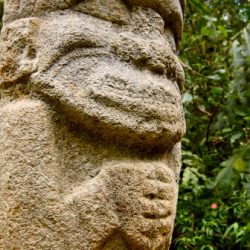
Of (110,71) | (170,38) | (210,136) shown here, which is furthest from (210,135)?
(110,71)

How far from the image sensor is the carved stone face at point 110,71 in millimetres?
1203

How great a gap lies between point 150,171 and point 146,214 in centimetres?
11

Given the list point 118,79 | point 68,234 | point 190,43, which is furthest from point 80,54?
point 190,43

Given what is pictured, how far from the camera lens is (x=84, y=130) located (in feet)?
4.08

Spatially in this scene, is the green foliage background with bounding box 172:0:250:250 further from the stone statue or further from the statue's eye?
the stone statue

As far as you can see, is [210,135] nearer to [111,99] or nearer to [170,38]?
[170,38]

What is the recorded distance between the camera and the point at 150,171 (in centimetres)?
125

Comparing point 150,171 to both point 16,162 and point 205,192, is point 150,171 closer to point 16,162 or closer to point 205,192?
point 16,162

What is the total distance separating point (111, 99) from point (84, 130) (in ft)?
0.37

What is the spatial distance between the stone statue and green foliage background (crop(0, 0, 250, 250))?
76cm

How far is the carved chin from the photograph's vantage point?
120cm

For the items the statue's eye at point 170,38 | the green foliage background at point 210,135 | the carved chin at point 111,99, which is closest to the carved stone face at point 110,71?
the carved chin at point 111,99

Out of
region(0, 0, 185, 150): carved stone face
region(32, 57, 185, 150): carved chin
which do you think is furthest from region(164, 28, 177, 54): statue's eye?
region(32, 57, 185, 150): carved chin

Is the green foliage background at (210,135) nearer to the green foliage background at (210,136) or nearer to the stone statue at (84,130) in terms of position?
the green foliage background at (210,136)
